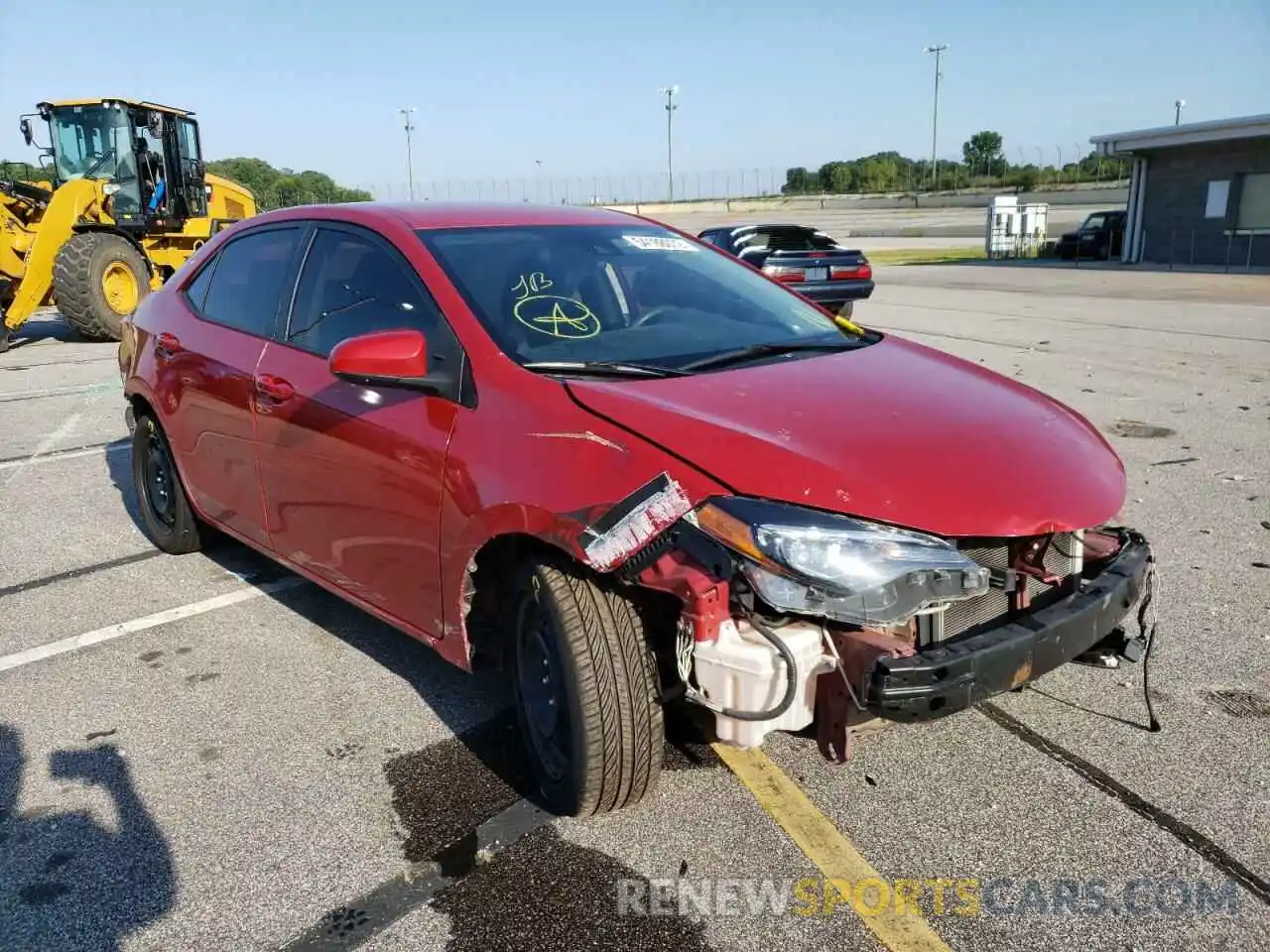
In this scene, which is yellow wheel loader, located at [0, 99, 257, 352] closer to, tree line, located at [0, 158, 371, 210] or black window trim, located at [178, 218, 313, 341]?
black window trim, located at [178, 218, 313, 341]

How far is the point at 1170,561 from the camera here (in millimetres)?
4562

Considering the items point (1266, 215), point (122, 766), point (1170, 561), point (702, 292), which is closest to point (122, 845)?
point (122, 766)

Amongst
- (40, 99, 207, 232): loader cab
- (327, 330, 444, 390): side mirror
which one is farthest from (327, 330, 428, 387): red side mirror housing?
(40, 99, 207, 232): loader cab

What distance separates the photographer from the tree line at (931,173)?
220 ft

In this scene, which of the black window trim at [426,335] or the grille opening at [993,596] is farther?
the black window trim at [426,335]

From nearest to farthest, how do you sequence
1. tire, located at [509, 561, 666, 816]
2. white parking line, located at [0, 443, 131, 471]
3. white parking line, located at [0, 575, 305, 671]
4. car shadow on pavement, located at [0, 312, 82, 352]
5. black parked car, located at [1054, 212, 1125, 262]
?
tire, located at [509, 561, 666, 816] < white parking line, located at [0, 575, 305, 671] < white parking line, located at [0, 443, 131, 471] < car shadow on pavement, located at [0, 312, 82, 352] < black parked car, located at [1054, 212, 1125, 262]

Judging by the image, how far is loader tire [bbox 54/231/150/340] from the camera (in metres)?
12.7

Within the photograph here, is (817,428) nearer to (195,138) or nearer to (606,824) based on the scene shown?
(606,824)

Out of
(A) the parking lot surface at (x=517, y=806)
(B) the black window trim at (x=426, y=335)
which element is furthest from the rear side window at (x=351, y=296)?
(A) the parking lot surface at (x=517, y=806)

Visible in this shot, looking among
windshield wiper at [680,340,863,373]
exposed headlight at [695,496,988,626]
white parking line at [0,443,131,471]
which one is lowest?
white parking line at [0,443,131,471]

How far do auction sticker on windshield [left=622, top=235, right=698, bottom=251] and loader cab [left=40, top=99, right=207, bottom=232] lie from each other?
1285cm

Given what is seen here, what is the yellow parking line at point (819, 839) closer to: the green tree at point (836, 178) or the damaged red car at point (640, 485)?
the damaged red car at point (640, 485)

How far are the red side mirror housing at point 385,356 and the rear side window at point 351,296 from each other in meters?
0.19

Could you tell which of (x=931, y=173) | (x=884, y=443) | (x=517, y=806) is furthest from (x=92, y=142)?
(x=931, y=173)
